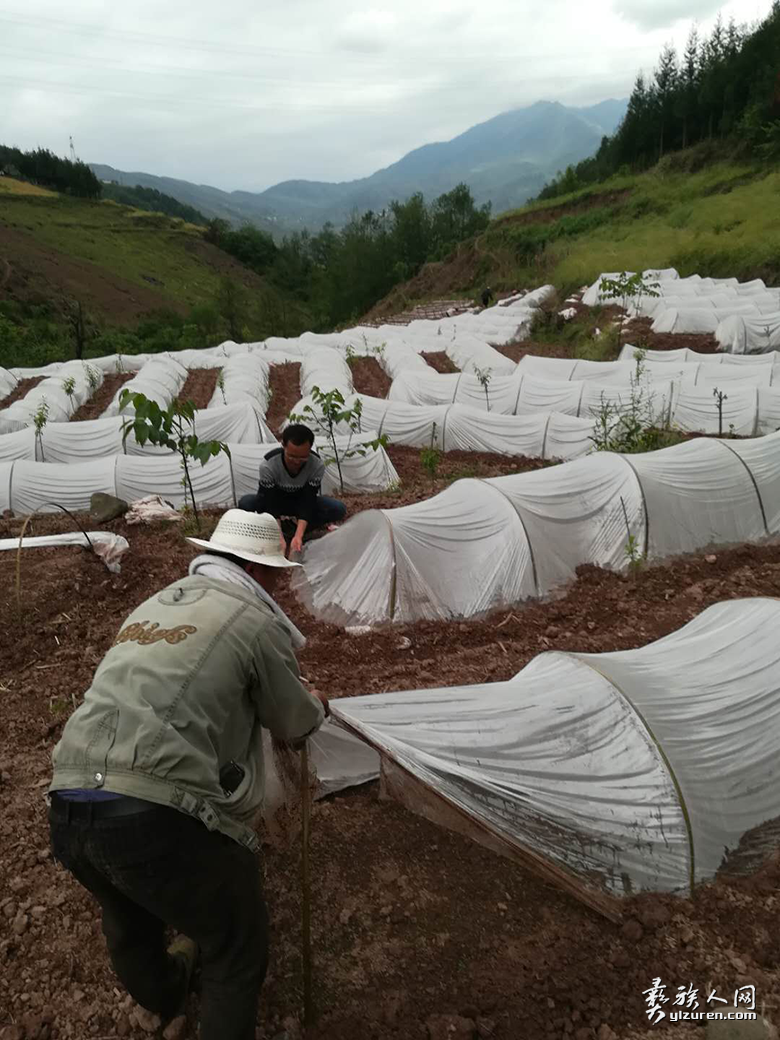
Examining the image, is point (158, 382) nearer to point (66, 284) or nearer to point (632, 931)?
point (632, 931)

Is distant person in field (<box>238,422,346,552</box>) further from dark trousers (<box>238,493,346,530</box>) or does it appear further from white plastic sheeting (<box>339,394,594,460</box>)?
white plastic sheeting (<box>339,394,594,460</box>)

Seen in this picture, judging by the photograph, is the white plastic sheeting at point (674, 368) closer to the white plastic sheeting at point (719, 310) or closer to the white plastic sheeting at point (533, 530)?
the white plastic sheeting at point (719, 310)

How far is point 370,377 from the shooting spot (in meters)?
21.8

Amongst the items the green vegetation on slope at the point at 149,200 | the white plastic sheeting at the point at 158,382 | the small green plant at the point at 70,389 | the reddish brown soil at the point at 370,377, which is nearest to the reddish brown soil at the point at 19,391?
the small green plant at the point at 70,389

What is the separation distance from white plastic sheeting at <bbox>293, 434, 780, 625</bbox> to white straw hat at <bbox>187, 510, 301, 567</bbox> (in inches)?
144

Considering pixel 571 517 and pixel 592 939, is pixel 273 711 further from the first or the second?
pixel 571 517

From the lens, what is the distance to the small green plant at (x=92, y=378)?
816 inches

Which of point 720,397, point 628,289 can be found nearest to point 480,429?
point 720,397

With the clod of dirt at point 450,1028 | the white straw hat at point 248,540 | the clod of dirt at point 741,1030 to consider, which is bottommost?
the clod of dirt at point 741,1030

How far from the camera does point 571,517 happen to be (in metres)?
7.04

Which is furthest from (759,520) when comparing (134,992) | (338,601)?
(134,992)

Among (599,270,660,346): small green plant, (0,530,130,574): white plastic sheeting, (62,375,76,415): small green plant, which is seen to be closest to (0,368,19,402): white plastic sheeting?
(62,375,76,415): small green plant

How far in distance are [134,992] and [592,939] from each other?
1904 millimetres

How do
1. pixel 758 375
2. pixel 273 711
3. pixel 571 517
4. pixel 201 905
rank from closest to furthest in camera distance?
pixel 201 905 < pixel 273 711 < pixel 571 517 < pixel 758 375
